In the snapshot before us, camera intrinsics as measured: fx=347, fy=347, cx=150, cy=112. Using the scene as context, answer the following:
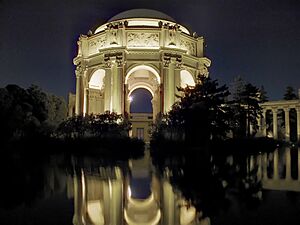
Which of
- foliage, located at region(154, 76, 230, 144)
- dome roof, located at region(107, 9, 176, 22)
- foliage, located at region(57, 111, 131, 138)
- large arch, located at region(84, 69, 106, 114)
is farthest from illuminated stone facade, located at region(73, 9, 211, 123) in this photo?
foliage, located at region(154, 76, 230, 144)

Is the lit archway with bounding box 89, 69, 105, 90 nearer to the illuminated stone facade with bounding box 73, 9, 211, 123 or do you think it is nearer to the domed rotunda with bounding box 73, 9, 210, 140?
the domed rotunda with bounding box 73, 9, 210, 140

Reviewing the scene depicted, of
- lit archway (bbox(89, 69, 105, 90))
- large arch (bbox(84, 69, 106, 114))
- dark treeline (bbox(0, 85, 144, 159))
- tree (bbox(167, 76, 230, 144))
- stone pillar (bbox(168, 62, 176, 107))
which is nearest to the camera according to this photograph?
dark treeline (bbox(0, 85, 144, 159))

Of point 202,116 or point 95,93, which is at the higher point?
point 95,93

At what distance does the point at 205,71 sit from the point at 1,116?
2910 cm

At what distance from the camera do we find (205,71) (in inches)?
1810

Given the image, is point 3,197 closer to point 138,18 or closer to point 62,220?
point 62,220

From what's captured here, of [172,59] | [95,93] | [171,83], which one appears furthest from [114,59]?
[95,93]

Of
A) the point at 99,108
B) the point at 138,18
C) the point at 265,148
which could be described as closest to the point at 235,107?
the point at 265,148

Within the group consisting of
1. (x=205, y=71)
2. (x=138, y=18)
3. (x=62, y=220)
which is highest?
(x=138, y=18)

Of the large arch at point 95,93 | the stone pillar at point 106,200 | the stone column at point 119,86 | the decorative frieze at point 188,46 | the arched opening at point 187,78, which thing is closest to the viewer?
the stone pillar at point 106,200

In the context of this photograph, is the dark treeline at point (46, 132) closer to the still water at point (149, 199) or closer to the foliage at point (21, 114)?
the foliage at point (21, 114)

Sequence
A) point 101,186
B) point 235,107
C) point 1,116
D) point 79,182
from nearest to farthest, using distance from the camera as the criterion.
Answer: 1. point 101,186
2. point 79,182
3. point 1,116
4. point 235,107

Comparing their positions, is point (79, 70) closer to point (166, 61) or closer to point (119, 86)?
point (119, 86)

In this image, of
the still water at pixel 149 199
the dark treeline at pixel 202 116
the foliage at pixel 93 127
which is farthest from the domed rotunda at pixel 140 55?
the still water at pixel 149 199
